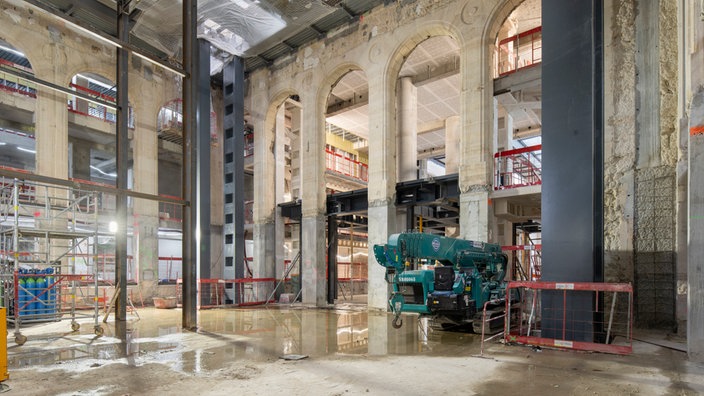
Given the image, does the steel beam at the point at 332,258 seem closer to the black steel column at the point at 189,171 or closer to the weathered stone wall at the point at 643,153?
the black steel column at the point at 189,171

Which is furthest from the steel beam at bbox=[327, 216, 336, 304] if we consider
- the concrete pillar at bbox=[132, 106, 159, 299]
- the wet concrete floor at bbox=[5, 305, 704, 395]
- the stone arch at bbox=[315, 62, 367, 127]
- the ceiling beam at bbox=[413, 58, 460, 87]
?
the concrete pillar at bbox=[132, 106, 159, 299]

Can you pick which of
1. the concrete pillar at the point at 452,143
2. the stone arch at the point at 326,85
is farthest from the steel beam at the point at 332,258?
the concrete pillar at the point at 452,143

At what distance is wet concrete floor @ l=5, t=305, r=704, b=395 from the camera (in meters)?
6.06

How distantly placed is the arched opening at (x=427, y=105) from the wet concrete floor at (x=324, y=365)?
7.78 meters

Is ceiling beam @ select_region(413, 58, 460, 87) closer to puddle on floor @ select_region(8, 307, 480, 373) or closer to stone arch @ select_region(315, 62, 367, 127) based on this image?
stone arch @ select_region(315, 62, 367, 127)

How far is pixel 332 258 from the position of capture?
19797 mm

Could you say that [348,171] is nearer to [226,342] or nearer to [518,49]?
[518,49]

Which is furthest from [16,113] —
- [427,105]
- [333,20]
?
[427,105]

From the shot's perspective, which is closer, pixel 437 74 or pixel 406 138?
pixel 406 138

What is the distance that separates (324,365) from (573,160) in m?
6.37

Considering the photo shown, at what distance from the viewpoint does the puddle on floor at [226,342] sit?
8.19m

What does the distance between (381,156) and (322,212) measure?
4029mm

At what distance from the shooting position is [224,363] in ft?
25.0

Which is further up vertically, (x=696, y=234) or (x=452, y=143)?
(x=452, y=143)
